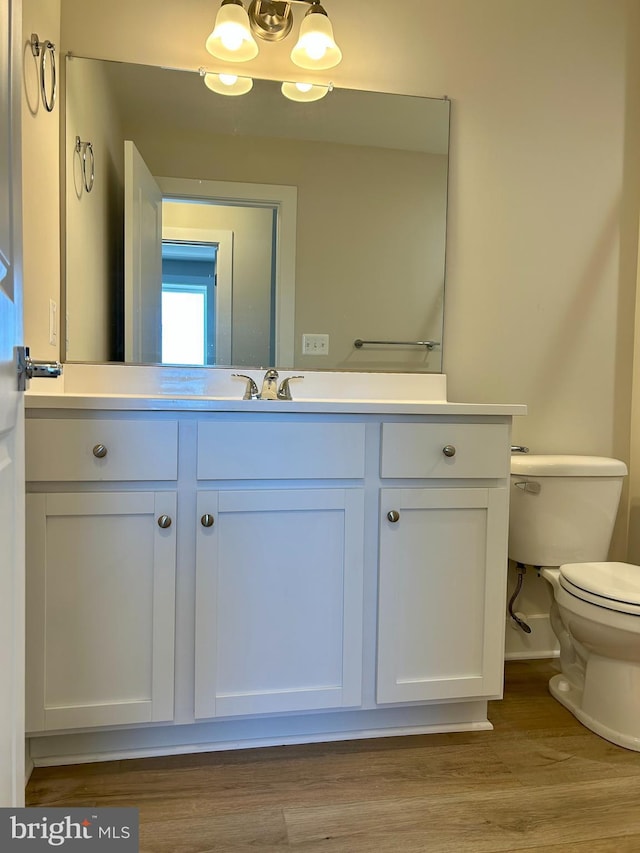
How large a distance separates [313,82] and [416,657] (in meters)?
1.76

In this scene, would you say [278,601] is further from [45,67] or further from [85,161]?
[45,67]

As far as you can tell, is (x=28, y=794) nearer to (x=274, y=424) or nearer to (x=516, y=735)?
(x=274, y=424)

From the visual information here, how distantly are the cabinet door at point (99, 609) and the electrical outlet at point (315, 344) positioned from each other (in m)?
0.75

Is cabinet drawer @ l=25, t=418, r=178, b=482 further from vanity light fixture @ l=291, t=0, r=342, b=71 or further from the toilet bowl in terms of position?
vanity light fixture @ l=291, t=0, r=342, b=71

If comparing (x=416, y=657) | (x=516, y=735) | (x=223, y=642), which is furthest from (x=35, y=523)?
(x=516, y=735)

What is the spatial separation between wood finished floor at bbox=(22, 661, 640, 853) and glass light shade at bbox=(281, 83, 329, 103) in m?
1.91

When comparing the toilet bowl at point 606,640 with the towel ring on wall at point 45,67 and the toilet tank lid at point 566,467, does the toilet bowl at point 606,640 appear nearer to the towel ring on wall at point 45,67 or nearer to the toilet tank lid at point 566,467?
the toilet tank lid at point 566,467

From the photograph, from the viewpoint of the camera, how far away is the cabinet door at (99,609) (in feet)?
→ 4.19

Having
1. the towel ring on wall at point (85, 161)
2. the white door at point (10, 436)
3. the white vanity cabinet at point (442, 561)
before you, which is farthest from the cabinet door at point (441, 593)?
the towel ring on wall at point (85, 161)

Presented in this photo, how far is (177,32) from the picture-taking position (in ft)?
5.76

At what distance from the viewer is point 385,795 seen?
4.26 feet

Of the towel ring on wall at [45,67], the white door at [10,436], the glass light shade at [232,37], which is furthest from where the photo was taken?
the glass light shade at [232,37]

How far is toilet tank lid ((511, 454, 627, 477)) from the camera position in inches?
69.7

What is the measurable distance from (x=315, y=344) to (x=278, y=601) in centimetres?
85
